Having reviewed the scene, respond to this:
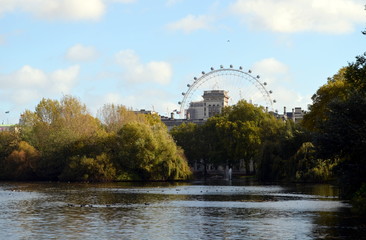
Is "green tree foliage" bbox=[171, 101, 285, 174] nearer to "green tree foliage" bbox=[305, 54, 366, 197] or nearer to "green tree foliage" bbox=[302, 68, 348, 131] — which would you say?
"green tree foliage" bbox=[302, 68, 348, 131]

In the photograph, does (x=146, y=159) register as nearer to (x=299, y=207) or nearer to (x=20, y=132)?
(x=20, y=132)

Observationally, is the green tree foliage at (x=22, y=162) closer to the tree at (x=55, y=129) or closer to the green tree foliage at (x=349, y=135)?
the tree at (x=55, y=129)

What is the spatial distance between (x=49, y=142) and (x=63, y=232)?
248 ft

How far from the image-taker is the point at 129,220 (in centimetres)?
3881

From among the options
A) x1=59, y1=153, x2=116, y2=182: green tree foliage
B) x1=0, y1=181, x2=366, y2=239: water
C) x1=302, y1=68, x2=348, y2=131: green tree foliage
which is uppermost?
x1=302, y1=68, x2=348, y2=131: green tree foliage

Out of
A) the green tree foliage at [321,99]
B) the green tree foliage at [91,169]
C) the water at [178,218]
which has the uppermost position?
the green tree foliage at [321,99]

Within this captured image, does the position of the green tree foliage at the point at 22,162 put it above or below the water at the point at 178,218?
above

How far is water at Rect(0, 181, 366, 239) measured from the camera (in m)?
32.4

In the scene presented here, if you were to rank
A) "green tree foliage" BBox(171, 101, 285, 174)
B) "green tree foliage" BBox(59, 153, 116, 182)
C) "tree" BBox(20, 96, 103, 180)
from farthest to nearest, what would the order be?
"green tree foliage" BBox(171, 101, 285, 174)
"tree" BBox(20, 96, 103, 180)
"green tree foliage" BBox(59, 153, 116, 182)

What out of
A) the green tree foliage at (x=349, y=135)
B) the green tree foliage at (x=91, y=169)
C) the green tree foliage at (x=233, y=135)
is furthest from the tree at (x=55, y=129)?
the green tree foliage at (x=349, y=135)

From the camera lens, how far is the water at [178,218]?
32.4 meters

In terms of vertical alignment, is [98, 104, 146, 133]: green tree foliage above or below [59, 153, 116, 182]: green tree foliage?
above

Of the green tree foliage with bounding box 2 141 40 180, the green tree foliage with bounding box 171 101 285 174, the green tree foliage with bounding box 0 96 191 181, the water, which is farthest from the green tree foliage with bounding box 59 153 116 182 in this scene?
the water

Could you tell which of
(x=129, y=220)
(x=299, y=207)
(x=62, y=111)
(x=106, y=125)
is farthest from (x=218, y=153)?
(x=129, y=220)
